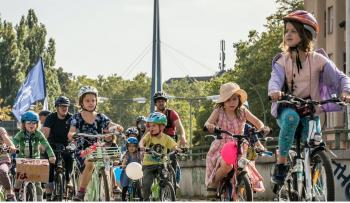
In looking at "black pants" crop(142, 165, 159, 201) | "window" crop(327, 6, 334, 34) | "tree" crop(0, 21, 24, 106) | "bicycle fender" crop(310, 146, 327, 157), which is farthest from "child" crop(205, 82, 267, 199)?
"tree" crop(0, 21, 24, 106)

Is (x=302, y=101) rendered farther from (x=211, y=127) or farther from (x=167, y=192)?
(x=167, y=192)

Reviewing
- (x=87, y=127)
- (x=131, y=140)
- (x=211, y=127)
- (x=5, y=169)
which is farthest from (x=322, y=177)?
(x=131, y=140)

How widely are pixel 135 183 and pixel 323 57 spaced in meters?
7.57

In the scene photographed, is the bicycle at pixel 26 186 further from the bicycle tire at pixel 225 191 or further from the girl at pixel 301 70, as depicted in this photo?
the girl at pixel 301 70

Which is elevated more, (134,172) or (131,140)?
(131,140)

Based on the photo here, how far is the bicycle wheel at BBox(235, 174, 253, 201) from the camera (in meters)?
12.3

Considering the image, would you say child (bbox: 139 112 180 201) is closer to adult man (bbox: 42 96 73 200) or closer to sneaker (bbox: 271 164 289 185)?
adult man (bbox: 42 96 73 200)

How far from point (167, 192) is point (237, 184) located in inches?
122

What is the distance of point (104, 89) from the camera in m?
155

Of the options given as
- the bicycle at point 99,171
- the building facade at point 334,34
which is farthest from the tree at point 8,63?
the bicycle at point 99,171

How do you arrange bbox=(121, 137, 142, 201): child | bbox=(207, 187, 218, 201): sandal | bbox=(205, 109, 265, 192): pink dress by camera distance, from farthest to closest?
bbox=(121, 137, 142, 201): child < bbox=(205, 109, 265, 192): pink dress < bbox=(207, 187, 218, 201): sandal

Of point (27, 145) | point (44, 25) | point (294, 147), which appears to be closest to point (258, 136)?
point (294, 147)

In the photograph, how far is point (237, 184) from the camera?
12.6 m

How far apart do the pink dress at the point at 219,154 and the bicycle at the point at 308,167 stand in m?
1.76
